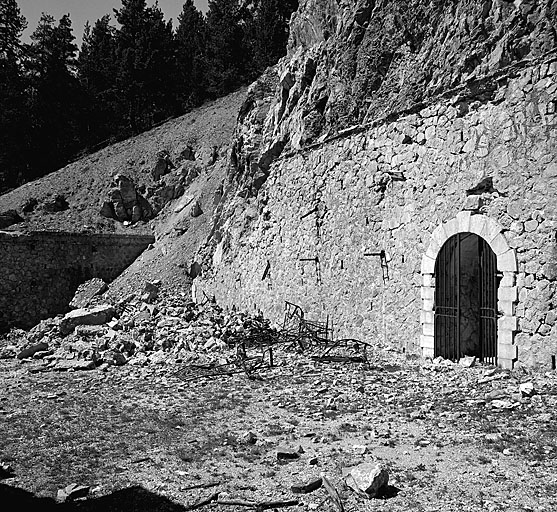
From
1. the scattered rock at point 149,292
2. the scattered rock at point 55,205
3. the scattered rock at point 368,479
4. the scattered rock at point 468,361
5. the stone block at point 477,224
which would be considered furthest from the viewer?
the scattered rock at point 55,205

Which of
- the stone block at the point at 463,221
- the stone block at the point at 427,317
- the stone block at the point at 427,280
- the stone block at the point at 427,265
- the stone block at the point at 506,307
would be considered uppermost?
the stone block at the point at 463,221

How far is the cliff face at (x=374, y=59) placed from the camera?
986cm

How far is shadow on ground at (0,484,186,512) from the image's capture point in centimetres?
534

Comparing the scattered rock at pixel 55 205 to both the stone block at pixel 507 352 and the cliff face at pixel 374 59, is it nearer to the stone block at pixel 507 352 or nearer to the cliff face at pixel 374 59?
the cliff face at pixel 374 59

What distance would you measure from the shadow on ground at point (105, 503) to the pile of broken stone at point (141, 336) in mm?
6712

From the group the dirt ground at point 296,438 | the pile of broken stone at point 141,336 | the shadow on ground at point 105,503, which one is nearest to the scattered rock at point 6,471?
the dirt ground at point 296,438

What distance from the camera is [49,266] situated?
2516 cm

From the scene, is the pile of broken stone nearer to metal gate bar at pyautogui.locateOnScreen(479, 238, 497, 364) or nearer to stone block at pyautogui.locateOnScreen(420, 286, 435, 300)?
stone block at pyautogui.locateOnScreen(420, 286, 435, 300)

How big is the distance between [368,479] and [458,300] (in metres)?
5.45

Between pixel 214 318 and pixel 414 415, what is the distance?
10457mm

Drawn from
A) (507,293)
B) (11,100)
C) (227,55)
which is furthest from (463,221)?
(227,55)

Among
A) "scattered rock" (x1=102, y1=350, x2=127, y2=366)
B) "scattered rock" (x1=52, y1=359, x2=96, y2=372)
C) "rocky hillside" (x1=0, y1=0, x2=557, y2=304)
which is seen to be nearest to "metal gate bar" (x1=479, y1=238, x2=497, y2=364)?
"rocky hillside" (x1=0, y1=0, x2=557, y2=304)

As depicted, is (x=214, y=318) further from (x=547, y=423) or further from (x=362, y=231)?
(x=547, y=423)

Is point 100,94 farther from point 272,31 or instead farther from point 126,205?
point 126,205
